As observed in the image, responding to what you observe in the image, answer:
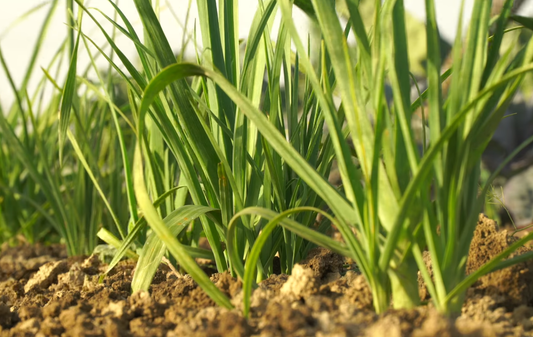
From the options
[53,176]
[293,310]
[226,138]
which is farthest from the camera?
[53,176]

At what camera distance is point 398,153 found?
2.16ft

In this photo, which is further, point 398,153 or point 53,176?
point 53,176

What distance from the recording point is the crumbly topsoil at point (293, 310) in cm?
58

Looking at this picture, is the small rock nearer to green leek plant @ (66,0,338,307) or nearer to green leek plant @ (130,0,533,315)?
green leek plant @ (66,0,338,307)

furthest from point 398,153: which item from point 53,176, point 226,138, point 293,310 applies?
point 53,176

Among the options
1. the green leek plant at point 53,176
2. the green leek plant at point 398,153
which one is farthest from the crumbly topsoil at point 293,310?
the green leek plant at point 53,176

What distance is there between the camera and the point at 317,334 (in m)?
0.56

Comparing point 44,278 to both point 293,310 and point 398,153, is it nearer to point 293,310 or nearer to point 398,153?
point 293,310

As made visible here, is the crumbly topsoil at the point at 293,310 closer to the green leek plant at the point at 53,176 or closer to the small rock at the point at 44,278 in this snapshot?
the small rock at the point at 44,278

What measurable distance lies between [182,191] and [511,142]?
337 centimetres

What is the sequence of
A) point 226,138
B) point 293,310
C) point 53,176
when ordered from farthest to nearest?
point 53,176 < point 226,138 < point 293,310

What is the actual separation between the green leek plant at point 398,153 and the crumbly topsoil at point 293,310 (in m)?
0.05

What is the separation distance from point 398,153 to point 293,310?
0.24 meters

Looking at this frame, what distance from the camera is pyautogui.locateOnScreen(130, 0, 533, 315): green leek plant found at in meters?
0.62
